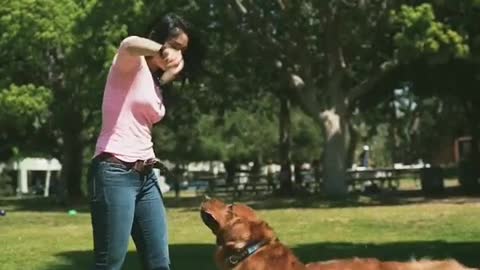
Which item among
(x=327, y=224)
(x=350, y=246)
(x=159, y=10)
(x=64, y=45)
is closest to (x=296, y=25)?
(x=159, y=10)

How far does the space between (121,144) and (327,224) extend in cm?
1419

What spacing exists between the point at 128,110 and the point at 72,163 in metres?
38.0

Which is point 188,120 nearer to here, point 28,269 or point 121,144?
point 28,269

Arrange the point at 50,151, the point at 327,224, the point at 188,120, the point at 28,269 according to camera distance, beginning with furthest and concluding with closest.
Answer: the point at 50,151, the point at 188,120, the point at 327,224, the point at 28,269

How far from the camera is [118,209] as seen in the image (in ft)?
18.1

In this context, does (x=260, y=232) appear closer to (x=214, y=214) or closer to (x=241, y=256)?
(x=241, y=256)

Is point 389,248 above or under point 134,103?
under

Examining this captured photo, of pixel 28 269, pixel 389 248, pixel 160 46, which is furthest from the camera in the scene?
pixel 389 248

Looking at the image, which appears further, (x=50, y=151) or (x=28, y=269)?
(x=50, y=151)

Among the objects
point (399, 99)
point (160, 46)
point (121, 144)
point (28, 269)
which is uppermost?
point (399, 99)

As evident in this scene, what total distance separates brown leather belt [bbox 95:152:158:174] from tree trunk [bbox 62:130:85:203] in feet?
118

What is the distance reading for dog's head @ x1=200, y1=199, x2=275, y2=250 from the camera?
555 cm

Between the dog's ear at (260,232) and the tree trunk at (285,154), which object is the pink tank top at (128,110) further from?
the tree trunk at (285,154)

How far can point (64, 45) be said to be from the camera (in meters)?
34.7
